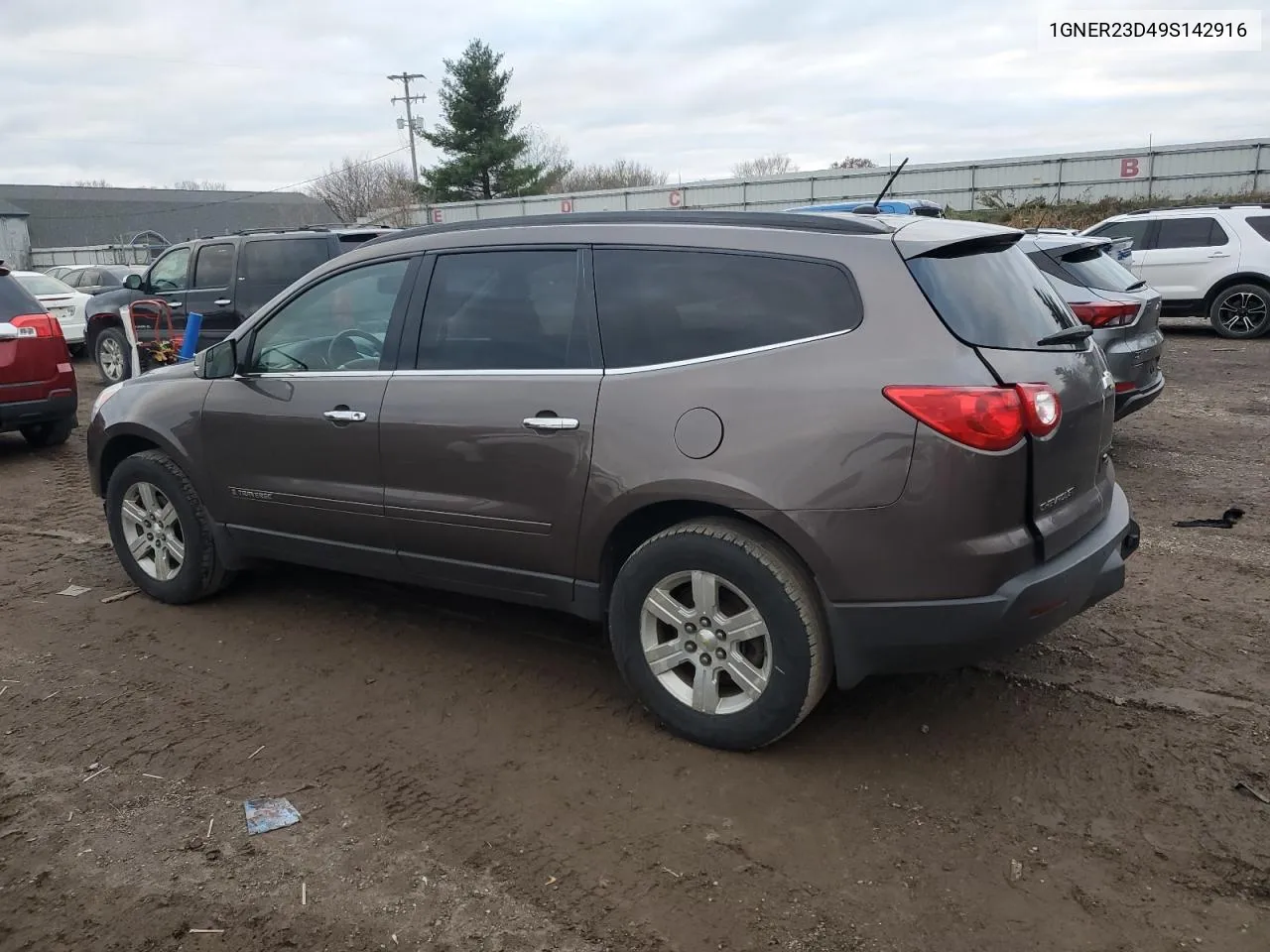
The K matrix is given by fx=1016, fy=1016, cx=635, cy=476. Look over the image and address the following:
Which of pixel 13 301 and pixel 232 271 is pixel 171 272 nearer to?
pixel 232 271

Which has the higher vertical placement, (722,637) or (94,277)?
(94,277)

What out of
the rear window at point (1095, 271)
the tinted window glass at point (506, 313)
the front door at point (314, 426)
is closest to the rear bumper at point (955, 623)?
the tinted window glass at point (506, 313)

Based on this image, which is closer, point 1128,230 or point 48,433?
point 48,433

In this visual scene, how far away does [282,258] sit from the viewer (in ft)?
36.1

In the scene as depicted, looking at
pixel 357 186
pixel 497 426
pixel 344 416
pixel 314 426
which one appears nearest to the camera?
pixel 497 426

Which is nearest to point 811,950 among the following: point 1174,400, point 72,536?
point 72,536

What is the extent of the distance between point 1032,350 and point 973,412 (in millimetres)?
449

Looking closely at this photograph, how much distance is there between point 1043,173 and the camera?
27.9 m

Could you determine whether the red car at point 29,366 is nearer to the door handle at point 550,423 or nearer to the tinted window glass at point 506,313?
the tinted window glass at point 506,313

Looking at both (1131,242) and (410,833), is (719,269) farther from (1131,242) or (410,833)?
(1131,242)

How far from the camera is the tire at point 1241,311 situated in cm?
1393

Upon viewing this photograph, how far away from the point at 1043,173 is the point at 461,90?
26.5 m

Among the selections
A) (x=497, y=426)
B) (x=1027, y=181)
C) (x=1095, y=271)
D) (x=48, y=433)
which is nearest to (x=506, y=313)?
(x=497, y=426)

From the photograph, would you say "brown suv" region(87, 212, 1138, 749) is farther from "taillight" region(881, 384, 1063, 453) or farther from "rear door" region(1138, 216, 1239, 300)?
"rear door" region(1138, 216, 1239, 300)
